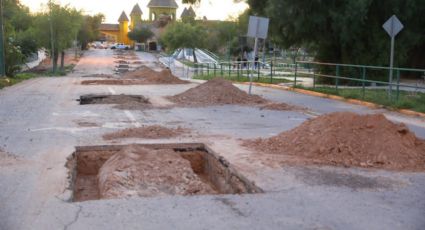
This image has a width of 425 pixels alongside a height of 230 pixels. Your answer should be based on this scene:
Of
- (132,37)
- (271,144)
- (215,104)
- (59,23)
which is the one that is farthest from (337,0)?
(132,37)

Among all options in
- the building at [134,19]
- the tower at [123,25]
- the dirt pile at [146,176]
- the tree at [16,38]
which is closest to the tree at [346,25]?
the tree at [16,38]

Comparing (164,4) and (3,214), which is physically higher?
(164,4)

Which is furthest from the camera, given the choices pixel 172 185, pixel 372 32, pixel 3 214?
pixel 372 32

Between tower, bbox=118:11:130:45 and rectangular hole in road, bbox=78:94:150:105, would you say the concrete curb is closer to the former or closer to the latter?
rectangular hole in road, bbox=78:94:150:105

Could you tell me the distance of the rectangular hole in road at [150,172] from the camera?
8109mm

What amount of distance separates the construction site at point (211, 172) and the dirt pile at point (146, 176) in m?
0.02

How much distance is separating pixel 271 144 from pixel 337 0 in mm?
19371

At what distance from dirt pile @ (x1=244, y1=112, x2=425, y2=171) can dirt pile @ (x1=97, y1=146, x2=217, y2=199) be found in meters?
1.71

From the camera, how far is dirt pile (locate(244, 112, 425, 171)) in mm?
9141

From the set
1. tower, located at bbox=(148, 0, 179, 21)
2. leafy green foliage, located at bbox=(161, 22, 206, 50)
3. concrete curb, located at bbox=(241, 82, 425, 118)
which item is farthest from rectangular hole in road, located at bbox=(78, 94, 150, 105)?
tower, located at bbox=(148, 0, 179, 21)

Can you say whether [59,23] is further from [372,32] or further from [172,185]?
[172,185]

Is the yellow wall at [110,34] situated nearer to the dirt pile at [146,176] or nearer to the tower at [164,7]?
the tower at [164,7]

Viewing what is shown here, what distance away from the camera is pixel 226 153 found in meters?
10.0

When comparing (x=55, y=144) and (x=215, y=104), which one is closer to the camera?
(x=55, y=144)
